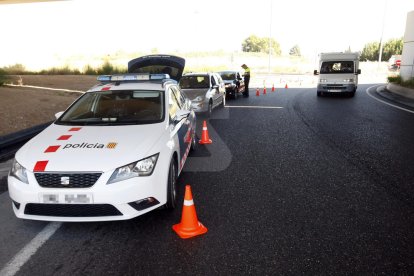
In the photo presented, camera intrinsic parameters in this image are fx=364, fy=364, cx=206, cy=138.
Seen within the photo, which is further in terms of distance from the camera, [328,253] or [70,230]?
[70,230]

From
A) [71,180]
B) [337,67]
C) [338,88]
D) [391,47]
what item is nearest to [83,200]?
[71,180]

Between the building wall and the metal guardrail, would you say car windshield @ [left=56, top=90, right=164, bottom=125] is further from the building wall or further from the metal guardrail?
the building wall

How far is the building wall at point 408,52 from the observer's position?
22.6 meters

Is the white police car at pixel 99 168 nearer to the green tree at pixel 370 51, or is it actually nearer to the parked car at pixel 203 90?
the parked car at pixel 203 90

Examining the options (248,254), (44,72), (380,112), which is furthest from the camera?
(44,72)

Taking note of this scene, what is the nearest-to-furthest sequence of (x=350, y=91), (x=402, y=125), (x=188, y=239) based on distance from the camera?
(x=188, y=239) < (x=402, y=125) < (x=350, y=91)

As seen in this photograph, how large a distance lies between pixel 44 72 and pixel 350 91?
86.3 ft

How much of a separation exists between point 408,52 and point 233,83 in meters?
12.4

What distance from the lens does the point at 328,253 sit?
3631mm

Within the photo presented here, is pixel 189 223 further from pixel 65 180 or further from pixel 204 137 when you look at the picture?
pixel 204 137

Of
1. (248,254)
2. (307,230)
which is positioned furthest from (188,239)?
(307,230)

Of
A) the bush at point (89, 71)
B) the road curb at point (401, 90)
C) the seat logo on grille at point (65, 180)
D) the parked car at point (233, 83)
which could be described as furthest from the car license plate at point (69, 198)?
the bush at point (89, 71)

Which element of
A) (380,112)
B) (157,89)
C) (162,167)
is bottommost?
(380,112)

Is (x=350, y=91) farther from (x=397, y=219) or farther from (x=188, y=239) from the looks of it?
(x=188, y=239)
